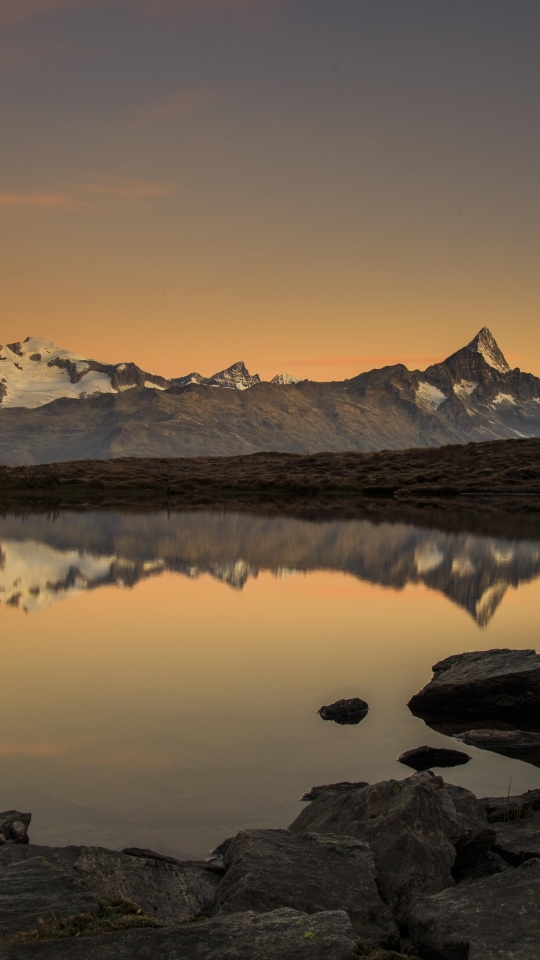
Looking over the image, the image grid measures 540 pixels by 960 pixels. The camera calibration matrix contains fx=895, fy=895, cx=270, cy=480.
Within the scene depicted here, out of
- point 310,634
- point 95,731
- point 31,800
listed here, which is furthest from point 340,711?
point 310,634

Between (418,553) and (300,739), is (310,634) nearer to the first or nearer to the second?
(300,739)

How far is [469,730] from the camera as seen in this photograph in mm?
15750

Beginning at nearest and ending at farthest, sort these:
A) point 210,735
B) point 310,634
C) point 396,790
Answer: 1. point 396,790
2. point 210,735
3. point 310,634

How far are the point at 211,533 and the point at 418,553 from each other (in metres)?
13.8

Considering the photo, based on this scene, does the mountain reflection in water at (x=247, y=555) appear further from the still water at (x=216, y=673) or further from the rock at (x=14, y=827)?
the rock at (x=14, y=827)

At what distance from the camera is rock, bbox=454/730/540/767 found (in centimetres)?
1442

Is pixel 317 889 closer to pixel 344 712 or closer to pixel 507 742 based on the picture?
pixel 507 742

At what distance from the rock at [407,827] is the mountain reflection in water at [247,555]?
1518 cm

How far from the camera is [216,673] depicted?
60.7 feet

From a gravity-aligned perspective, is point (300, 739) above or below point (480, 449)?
below

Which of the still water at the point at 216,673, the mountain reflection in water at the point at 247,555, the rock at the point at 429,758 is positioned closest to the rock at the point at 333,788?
the still water at the point at 216,673

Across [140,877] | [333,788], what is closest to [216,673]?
[333,788]

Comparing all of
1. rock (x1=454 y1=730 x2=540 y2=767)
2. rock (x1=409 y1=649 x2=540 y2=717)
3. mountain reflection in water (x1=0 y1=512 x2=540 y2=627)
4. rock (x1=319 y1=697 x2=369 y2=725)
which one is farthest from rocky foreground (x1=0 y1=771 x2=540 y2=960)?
mountain reflection in water (x1=0 y1=512 x2=540 y2=627)

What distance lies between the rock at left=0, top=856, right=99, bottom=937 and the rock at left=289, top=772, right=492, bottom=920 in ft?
9.59
